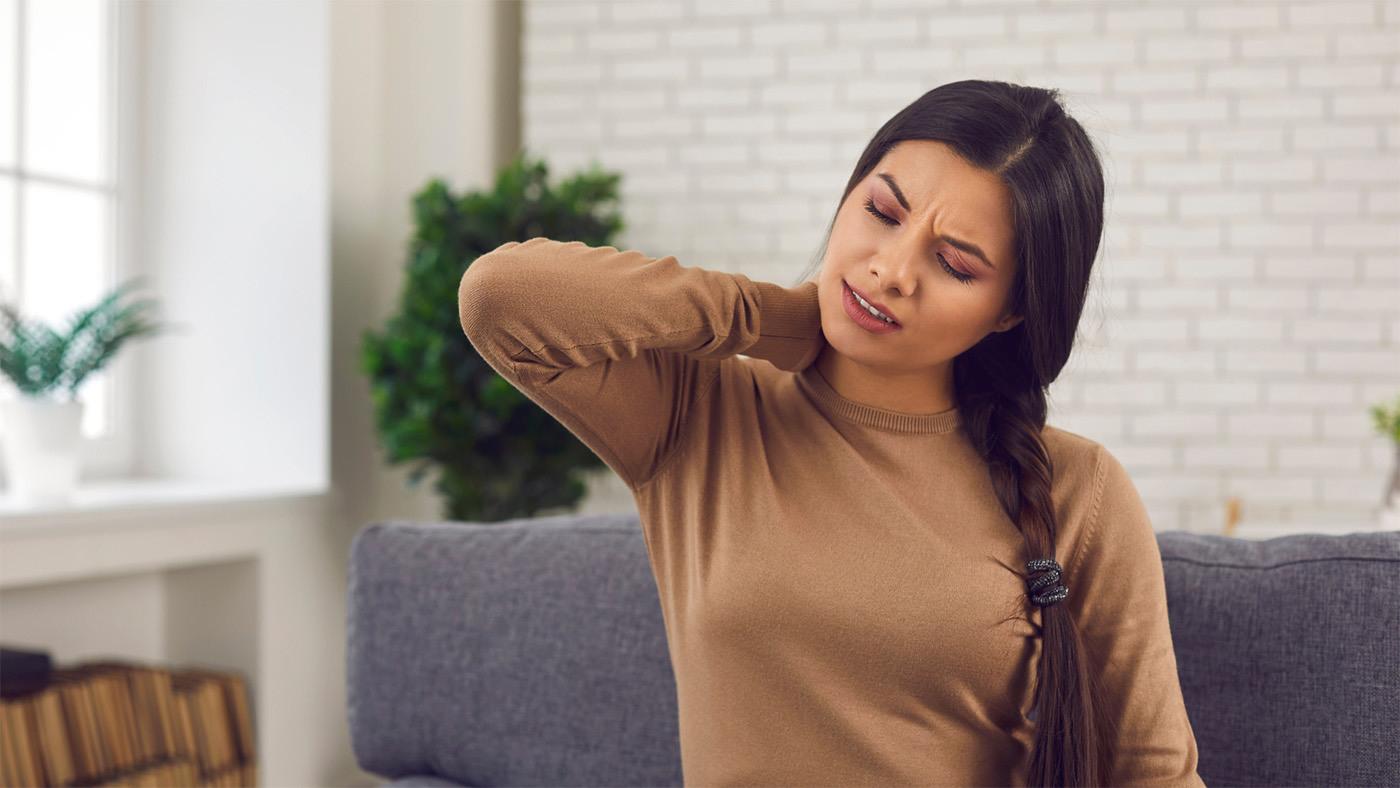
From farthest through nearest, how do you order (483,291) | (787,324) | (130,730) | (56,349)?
(130,730)
(56,349)
(787,324)
(483,291)

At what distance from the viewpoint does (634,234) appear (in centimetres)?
336

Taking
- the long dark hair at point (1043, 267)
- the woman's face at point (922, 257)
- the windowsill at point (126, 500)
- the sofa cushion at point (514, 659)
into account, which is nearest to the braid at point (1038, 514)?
the long dark hair at point (1043, 267)

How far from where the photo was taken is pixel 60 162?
8.59 feet

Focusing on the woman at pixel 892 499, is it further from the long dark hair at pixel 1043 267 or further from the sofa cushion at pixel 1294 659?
the sofa cushion at pixel 1294 659

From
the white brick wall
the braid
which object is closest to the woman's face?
the braid

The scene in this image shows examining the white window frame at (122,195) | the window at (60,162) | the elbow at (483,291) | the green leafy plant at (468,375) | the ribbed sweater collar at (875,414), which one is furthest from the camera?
the white window frame at (122,195)

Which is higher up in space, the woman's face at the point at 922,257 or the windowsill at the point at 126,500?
the woman's face at the point at 922,257

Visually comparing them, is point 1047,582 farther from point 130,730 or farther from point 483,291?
point 130,730

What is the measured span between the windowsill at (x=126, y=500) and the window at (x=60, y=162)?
0.74ft

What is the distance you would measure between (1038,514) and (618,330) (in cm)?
46

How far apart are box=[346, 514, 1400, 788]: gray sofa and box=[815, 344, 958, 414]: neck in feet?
1.26

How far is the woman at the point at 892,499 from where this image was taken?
3.16 feet

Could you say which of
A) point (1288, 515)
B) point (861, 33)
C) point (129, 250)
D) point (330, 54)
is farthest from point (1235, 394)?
point (129, 250)

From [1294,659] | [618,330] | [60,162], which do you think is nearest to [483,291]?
[618,330]
